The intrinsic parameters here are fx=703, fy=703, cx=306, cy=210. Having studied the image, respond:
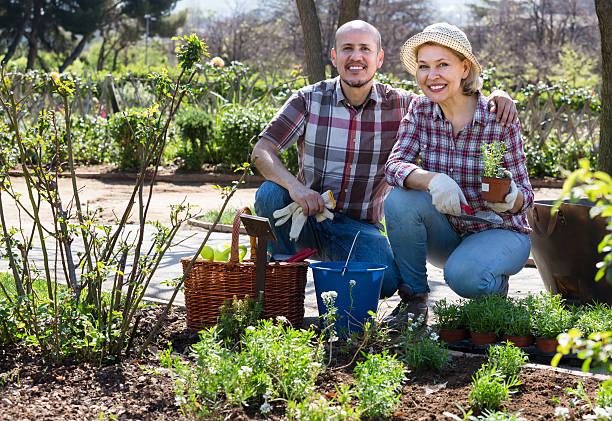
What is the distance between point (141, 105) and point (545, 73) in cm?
2163

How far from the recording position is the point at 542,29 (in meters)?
32.9

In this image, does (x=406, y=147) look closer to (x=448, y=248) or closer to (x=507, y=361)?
(x=448, y=248)

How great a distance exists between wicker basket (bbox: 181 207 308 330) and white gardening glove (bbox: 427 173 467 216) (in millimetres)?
622

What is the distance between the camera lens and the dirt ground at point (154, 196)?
22.6ft

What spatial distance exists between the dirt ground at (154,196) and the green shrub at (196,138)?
462 millimetres

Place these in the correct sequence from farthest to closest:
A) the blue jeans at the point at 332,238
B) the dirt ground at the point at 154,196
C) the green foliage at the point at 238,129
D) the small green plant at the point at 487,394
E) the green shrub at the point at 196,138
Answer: the green shrub at the point at 196,138 → the green foliage at the point at 238,129 → the dirt ground at the point at 154,196 → the blue jeans at the point at 332,238 → the small green plant at the point at 487,394

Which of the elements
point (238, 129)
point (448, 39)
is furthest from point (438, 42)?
point (238, 129)

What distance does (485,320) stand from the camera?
273cm

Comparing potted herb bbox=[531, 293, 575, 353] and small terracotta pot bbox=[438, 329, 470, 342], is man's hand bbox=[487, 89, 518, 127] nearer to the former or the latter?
potted herb bbox=[531, 293, 575, 353]

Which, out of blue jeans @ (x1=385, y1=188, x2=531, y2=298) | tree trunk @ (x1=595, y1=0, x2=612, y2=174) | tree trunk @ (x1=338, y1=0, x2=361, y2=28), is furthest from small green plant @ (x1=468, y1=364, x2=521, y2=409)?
tree trunk @ (x1=338, y1=0, x2=361, y2=28)

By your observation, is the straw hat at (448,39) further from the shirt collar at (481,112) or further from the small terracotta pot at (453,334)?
the small terracotta pot at (453,334)

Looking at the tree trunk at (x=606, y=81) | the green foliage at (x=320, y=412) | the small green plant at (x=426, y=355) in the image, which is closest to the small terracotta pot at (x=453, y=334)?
the small green plant at (x=426, y=355)

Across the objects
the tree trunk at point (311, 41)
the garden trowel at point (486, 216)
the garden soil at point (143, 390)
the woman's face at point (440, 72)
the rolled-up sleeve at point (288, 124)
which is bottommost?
the garden soil at point (143, 390)

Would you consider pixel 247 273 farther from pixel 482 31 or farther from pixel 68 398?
pixel 482 31
